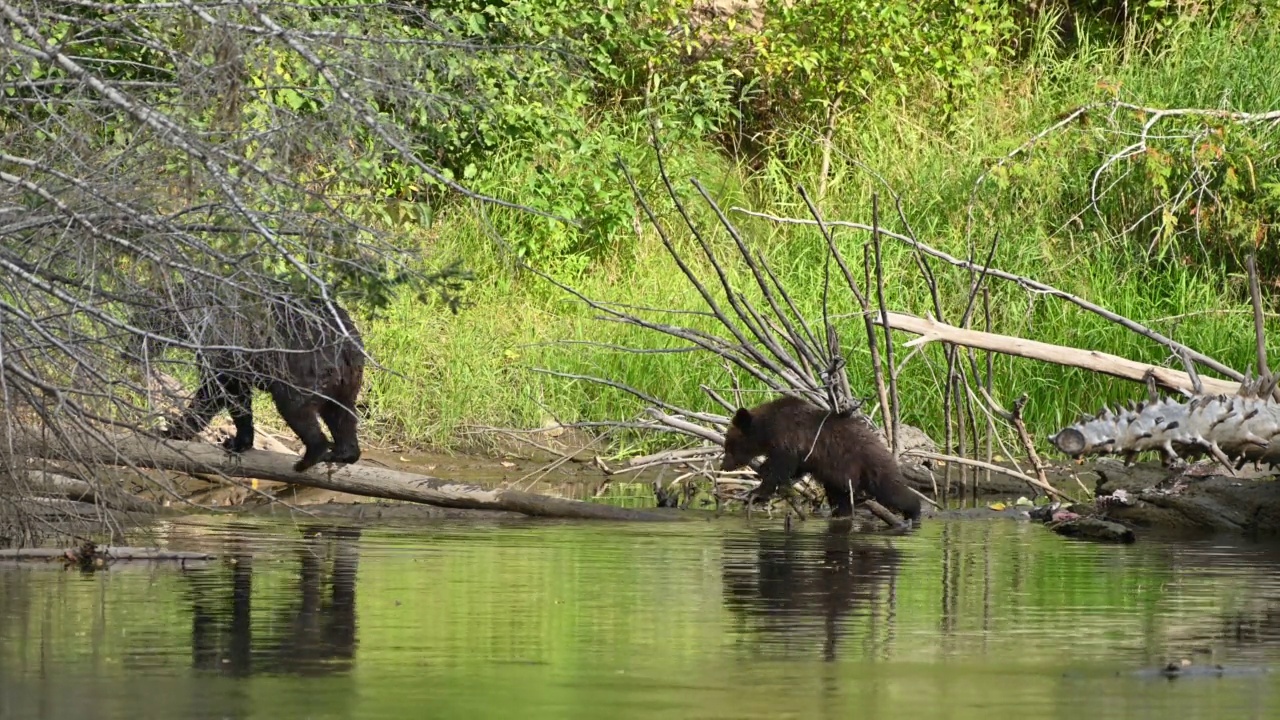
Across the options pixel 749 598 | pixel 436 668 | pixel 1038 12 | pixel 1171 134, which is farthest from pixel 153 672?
pixel 1038 12

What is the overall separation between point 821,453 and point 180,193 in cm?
443

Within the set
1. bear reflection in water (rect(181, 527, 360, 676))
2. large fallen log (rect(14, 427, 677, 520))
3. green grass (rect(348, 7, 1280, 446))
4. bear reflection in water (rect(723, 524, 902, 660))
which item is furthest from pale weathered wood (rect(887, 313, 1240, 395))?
bear reflection in water (rect(181, 527, 360, 676))

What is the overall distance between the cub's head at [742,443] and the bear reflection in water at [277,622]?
300 cm

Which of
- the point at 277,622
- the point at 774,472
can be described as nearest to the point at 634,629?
the point at 277,622

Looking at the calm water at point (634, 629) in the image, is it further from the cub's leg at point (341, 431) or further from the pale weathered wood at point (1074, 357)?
the pale weathered wood at point (1074, 357)

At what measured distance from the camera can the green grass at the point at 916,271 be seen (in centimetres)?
1538

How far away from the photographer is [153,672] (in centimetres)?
561

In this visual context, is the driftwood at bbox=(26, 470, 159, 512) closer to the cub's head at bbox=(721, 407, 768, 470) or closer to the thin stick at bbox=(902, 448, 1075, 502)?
the cub's head at bbox=(721, 407, 768, 470)

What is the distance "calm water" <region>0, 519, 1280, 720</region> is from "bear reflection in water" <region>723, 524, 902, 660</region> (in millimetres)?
22

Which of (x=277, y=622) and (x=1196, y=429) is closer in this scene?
(x=277, y=622)

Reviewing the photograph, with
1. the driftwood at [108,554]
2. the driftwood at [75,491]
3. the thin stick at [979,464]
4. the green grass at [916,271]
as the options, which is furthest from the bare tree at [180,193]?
the green grass at [916,271]

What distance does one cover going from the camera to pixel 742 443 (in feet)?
37.5

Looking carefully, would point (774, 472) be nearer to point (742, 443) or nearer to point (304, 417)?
point (742, 443)

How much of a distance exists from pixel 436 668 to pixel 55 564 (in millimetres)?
2992
